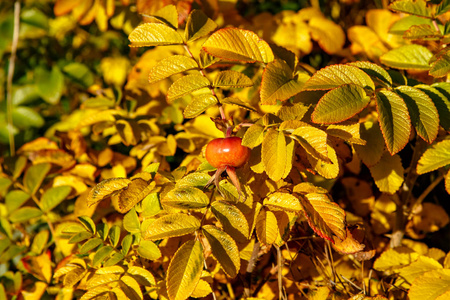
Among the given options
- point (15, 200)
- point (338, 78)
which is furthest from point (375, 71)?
point (15, 200)

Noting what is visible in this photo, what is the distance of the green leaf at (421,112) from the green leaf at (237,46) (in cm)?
28

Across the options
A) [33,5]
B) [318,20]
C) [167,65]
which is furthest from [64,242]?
[33,5]

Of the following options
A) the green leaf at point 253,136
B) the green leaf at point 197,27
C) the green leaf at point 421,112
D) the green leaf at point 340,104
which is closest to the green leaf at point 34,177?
the green leaf at point 197,27

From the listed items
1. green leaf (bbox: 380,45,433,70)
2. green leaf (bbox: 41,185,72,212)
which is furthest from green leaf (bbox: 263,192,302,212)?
green leaf (bbox: 41,185,72,212)

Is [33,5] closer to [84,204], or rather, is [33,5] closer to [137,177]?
[84,204]

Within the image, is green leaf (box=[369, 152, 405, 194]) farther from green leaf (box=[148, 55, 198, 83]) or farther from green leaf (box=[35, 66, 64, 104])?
green leaf (box=[35, 66, 64, 104])

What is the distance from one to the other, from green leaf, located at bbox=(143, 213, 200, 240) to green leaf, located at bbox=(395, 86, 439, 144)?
0.44 m

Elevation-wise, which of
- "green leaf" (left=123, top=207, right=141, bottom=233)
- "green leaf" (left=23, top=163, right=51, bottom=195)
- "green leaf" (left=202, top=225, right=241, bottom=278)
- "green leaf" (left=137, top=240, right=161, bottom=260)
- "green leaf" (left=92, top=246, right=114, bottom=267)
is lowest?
"green leaf" (left=23, top=163, right=51, bottom=195)

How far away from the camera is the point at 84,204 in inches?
45.4

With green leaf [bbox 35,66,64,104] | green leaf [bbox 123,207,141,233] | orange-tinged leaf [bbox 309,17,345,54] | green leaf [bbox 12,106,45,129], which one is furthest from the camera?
green leaf [bbox 12,106,45,129]

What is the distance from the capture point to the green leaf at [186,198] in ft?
2.56

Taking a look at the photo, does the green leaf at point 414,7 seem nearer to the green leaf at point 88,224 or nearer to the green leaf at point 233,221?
the green leaf at point 233,221

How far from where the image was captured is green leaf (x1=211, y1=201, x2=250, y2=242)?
30.3 inches

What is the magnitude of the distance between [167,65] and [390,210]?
806 mm
